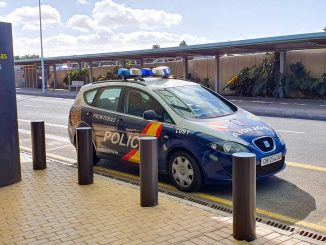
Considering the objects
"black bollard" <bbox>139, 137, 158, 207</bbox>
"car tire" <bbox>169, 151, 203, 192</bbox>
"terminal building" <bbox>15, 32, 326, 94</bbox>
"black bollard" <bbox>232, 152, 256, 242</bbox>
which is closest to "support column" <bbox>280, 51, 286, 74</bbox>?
"terminal building" <bbox>15, 32, 326, 94</bbox>

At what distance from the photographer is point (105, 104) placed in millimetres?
7754

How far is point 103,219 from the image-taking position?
4.93m

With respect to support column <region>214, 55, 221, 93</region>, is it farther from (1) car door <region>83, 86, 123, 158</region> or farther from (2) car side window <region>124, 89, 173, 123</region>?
(2) car side window <region>124, 89, 173, 123</region>

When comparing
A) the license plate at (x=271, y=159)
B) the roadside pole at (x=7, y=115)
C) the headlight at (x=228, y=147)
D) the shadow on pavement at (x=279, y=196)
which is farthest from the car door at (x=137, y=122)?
the roadside pole at (x=7, y=115)

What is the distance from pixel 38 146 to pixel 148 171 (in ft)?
9.54

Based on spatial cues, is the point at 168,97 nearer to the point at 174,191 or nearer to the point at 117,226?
the point at 174,191

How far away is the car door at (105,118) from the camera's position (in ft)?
24.4

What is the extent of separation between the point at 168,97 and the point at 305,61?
18.1 metres

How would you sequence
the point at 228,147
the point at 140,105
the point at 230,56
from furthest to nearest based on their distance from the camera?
the point at 230,56, the point at 140,105, the point at 228,147

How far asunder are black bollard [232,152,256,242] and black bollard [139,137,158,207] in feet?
4.39

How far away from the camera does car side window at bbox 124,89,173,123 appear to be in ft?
21.8

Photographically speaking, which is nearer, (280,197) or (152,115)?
(280,197)

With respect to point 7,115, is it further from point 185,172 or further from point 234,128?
point 234,128

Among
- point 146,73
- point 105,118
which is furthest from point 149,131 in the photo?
point 146,73
